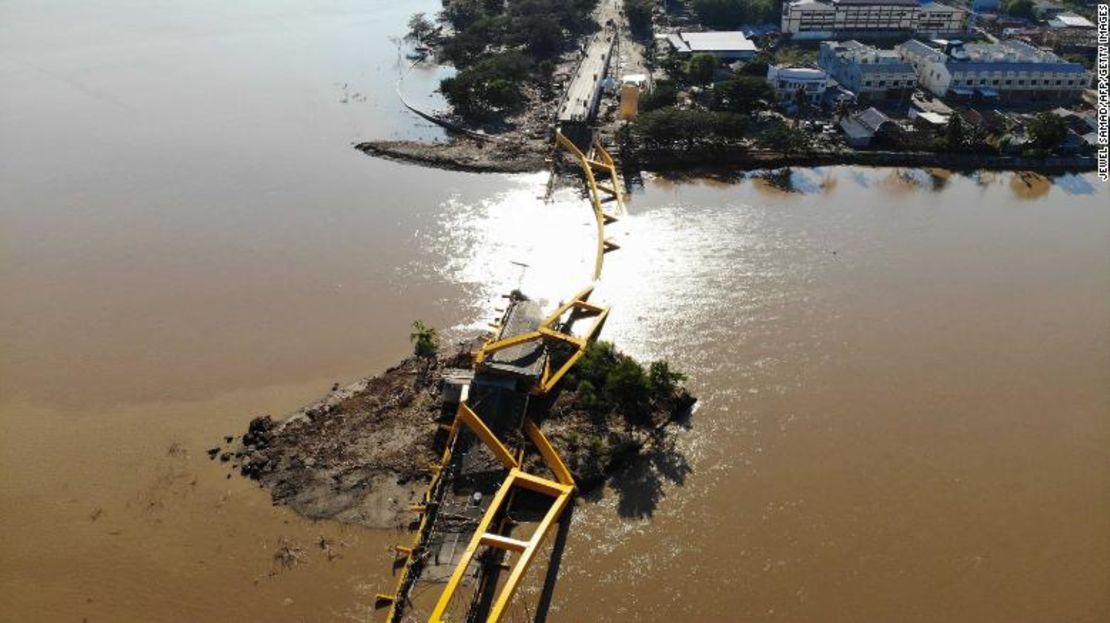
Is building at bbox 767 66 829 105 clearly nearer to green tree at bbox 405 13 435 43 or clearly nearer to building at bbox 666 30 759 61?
building at bbox 666 30 759 61

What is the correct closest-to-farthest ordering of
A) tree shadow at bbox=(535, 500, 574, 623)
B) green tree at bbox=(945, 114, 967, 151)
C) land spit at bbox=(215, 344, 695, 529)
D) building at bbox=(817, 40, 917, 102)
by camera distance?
tree shadow at bbox=(535, 500, 574, 623) < land spit at bbox=(215, 344, 695, 529) < green tree at bbox=(945, 114, 967, 151) < building at bbox=(817, 40, 917, 102)

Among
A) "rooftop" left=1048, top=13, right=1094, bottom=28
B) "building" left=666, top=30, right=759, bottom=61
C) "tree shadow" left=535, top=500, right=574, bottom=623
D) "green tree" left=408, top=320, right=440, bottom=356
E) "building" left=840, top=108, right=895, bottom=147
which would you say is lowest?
"tree shadow" left=535, top=500, right=574, bottom=623

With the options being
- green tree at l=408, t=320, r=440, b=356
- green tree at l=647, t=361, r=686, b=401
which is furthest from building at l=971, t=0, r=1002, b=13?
green tree at l=408, t=320, r=440, b=356

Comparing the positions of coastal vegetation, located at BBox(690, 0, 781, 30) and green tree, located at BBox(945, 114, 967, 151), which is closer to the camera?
green tree, located at BBox(945, 114, 967, 151)

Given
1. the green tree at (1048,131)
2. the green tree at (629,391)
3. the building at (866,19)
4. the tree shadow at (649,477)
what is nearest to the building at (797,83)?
the green tree at (1048,131)

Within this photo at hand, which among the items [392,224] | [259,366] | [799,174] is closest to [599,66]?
[799,174]

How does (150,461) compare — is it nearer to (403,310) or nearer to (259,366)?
(259,366)

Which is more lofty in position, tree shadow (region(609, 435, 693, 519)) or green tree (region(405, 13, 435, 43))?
green tree (region(405, 13, 435, 43))

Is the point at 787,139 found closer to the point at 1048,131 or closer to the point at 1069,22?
the point at 1048,131
